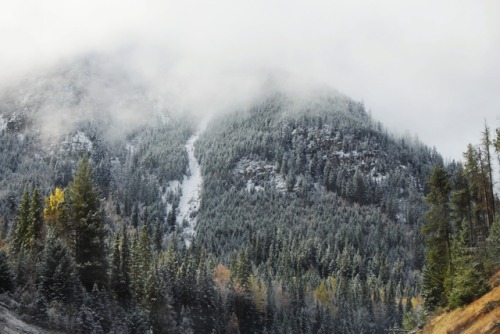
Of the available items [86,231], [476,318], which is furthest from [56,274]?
[476,318]

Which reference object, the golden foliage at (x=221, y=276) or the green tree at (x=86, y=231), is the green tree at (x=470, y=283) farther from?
the golden foliage at (x=221, y=276)

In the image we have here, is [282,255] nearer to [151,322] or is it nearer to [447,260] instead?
[151,322]

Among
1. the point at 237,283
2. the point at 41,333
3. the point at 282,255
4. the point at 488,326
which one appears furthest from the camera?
the point at 282,255

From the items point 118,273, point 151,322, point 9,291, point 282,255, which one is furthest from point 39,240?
point 282,255

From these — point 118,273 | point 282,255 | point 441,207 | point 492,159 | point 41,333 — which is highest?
point 282,255

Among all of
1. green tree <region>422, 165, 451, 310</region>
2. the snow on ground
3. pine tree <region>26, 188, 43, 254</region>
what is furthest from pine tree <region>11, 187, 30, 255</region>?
green tree <region>422, 165, 451, 310</region>

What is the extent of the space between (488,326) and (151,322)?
45881 millimetres

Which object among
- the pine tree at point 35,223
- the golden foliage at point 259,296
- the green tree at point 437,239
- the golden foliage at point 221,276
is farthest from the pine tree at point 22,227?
the golden foliage at point 259,296

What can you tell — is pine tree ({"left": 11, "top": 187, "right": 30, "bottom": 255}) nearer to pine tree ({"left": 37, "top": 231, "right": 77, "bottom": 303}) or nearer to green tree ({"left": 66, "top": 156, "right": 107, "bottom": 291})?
green tree ({"left": 66, "top": 156, "right": 107, "bottom": 291})

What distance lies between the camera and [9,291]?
42.7 metres

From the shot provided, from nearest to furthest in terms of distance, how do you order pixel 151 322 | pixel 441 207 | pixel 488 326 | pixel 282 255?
pixel 488 326
pixel 441 207
pixel 151 322
pixel 282 255

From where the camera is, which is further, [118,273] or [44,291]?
[118,273]

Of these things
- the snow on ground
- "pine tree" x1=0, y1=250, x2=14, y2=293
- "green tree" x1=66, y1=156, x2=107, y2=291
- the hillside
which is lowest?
the snow on ground

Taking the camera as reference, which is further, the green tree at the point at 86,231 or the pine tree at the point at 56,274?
the green tree at the point at 86,231
